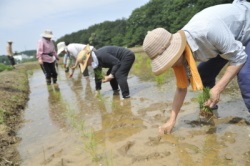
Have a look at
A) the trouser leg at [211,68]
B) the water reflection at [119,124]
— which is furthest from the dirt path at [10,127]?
the trouser leg at [211,68]

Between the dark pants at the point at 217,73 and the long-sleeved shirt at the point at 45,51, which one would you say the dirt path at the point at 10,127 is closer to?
the long-sleeved shirt at the point at 45,51

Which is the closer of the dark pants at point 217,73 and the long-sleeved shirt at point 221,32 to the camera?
the long-sleeved shirt at point 221,32

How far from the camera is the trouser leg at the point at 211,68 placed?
3.19 meters

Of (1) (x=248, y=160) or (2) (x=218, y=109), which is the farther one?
(2) (x=218, y=109)

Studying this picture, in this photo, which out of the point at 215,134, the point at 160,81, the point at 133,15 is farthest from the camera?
the point at 133,15

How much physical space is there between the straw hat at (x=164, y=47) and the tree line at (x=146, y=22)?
3322cm

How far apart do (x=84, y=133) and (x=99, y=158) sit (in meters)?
0.81

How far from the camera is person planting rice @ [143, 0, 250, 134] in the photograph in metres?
2.24

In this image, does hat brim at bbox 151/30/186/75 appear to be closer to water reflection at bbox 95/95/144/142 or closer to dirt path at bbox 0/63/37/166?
water reflection at bbox 95/95/144/142

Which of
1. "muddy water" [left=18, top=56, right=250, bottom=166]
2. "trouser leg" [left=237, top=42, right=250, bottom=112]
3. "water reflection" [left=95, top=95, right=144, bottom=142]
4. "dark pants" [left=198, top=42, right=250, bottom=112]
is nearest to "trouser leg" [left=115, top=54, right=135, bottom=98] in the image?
"muddy water" [left=18, top=56, right=250, bottom=166]

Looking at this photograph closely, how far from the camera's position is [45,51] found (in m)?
8.27

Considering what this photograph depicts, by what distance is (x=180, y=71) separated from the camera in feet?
8.84

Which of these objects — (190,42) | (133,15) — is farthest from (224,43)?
(133,15)

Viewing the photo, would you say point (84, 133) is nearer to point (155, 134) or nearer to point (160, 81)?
point (155, 134)
